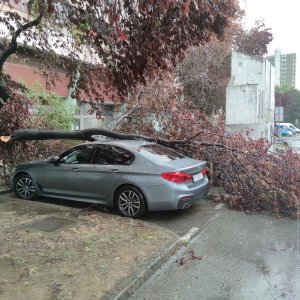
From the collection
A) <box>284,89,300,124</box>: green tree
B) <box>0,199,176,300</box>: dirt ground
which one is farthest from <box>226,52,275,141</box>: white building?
<box>284,89,300,124</box>: green tree

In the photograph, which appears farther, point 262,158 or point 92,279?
point 262,158

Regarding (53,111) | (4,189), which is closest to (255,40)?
(53,111)

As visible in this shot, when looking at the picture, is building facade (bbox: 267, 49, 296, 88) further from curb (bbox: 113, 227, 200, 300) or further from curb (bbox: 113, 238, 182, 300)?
curb (bbox: 113, 238, 182, 300)

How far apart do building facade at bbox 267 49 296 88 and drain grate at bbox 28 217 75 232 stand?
65039 millimetres

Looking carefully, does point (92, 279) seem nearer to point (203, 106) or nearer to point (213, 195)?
point (213, 195)

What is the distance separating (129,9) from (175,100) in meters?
8.37

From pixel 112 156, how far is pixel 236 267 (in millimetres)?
3532

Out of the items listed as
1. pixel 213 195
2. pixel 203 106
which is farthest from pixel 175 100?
pixel 203 106

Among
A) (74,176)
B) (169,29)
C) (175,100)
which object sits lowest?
Result: (74,176)

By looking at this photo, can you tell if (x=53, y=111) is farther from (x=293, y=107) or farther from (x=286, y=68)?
(x=286, y=68)

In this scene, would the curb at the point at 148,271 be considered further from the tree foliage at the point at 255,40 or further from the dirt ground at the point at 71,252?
the tree foliage at the point at 255,40

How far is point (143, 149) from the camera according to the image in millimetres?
7605

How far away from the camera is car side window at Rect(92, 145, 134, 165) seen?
7.43m

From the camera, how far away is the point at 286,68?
79.8m
